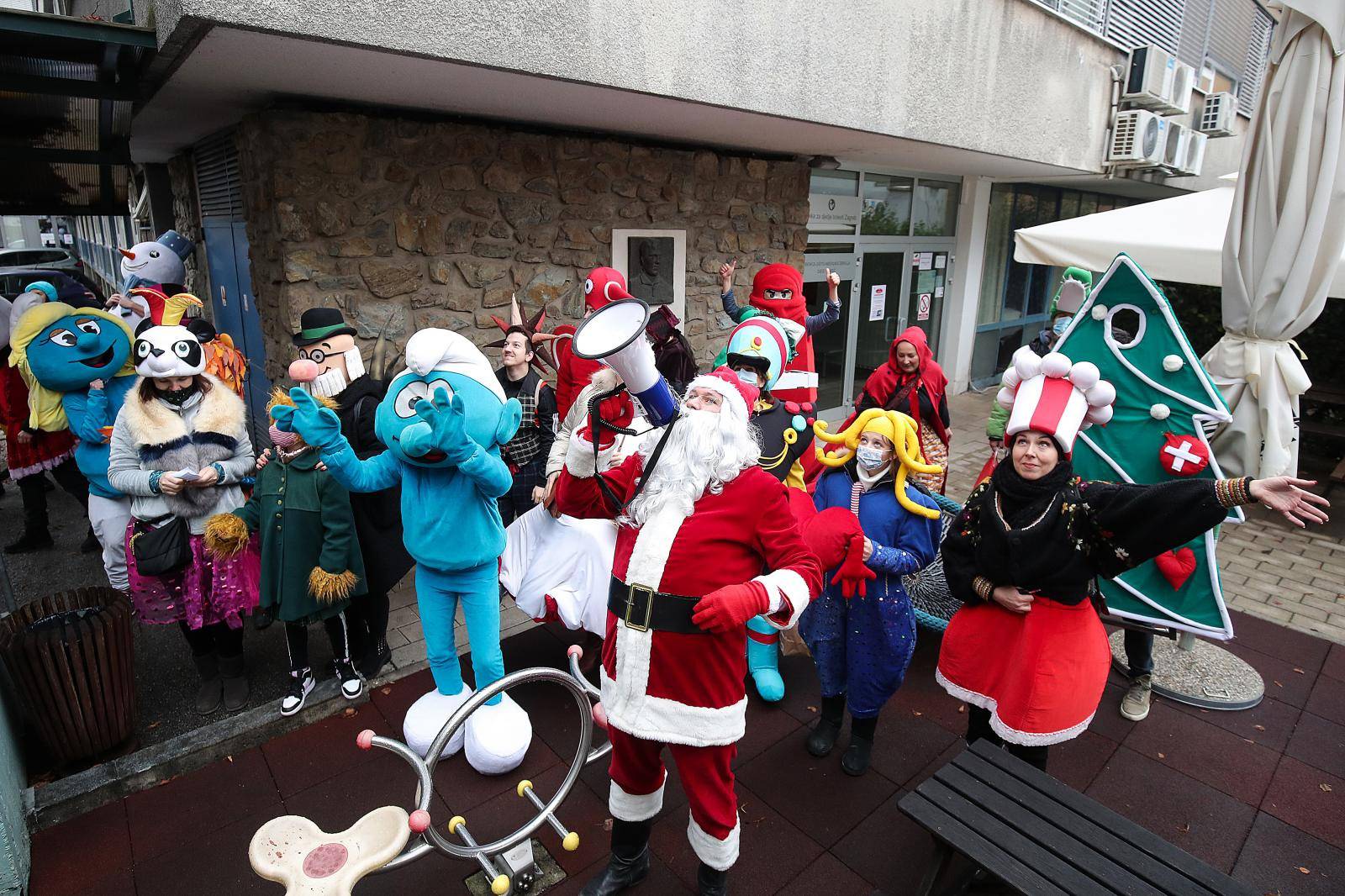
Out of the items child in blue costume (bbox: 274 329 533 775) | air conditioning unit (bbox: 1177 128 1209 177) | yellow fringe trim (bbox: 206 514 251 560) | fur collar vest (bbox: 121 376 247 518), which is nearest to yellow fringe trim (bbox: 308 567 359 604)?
yellow fringe trim (bbox: 206 514 251 560)

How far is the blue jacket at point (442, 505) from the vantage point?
9.86 feet

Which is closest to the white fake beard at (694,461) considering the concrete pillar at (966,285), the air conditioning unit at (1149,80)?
the air conditioning unit at (1149,80)

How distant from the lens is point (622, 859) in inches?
106

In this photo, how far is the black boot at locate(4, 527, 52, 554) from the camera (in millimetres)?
5789

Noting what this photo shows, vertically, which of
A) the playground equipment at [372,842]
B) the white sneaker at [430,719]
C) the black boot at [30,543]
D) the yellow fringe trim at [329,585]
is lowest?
the black boot at [30,543]

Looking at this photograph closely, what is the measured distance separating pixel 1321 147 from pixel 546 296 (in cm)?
476

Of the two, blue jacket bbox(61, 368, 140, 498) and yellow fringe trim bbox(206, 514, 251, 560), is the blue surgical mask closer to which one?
yellow fringe trim bbox(206, 514, 251, 560)

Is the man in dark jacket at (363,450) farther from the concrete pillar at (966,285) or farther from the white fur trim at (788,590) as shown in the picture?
the concrete pillar at (966,285)

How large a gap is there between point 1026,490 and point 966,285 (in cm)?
927

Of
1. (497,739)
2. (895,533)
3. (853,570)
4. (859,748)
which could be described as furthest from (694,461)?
(859,748)

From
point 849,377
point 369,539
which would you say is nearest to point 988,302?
point 849,377

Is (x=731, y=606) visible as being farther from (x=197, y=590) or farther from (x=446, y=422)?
(x=197, y=590)

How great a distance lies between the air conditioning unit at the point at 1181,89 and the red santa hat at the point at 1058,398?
28.9 ft

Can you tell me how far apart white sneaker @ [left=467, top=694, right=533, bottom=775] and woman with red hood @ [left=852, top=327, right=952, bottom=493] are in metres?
2.76
